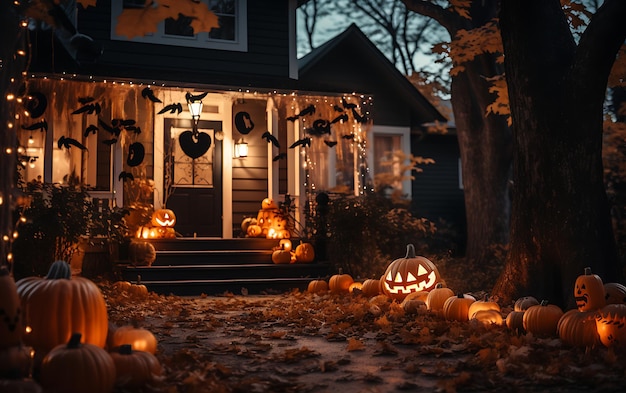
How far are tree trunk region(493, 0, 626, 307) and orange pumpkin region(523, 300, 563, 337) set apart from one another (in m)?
1.27

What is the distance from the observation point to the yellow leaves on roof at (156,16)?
4.51 meters

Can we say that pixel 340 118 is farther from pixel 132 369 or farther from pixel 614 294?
pixel 132 369

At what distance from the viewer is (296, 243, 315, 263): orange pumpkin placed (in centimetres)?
1115

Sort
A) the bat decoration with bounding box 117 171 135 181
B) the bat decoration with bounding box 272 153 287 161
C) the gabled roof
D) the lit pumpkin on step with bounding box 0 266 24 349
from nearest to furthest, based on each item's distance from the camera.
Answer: the lit pumpkin on step with bounding box 0 266 24 349 < the bat decoration with bounding box 117 171 135 181 < the bat decoration with bounding box 272 153 287 161 < the gabled roof

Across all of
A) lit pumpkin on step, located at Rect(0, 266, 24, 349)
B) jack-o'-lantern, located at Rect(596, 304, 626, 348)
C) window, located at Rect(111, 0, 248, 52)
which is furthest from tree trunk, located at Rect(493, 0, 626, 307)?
window, located at Rect(111, 0, 248, 52)

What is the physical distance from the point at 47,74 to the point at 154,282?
395 centimetres

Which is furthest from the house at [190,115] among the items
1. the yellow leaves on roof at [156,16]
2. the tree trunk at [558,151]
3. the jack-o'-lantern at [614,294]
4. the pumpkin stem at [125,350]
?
the pumpkin stem at [125,350]

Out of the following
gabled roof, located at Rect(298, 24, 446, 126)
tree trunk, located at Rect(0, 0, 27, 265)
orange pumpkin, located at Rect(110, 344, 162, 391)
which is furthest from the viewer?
gabled roof, located at Rect(298, 24, 446, 126)

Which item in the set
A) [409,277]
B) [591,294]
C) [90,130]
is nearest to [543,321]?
[591,294]

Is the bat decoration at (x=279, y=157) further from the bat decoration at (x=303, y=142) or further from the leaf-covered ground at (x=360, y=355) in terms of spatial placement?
the leaf-covered ground at (x=360, y=355)

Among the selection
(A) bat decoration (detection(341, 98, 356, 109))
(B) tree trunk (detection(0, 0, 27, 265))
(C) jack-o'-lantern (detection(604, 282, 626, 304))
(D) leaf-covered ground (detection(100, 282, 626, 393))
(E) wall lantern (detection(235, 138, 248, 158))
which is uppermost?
(A) bat decoration (detection(341, 98, 356, 109))

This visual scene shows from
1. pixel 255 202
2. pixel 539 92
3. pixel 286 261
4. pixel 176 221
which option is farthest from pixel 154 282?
pixel 539 92

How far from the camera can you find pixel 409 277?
773cm

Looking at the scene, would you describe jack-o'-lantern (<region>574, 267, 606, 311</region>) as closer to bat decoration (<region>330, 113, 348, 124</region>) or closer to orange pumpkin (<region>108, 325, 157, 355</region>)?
orange pumpkin (<region>108, 325, 157, 355</region>)
